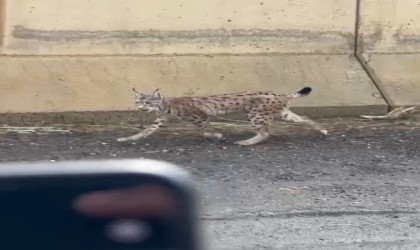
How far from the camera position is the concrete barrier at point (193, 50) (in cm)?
984

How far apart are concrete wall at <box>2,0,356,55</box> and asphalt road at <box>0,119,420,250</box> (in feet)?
4.55

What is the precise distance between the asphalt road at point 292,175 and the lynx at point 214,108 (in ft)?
0.51

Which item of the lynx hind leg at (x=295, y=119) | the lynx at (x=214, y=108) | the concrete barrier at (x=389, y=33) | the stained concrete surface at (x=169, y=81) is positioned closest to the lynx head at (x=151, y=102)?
the lynx at (x=214, y=108)

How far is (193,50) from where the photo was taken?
1055cm

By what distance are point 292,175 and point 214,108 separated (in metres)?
1.60

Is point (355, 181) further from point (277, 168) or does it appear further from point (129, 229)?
point (129, 229)

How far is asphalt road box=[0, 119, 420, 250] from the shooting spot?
228 inches

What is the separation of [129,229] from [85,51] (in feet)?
29.9

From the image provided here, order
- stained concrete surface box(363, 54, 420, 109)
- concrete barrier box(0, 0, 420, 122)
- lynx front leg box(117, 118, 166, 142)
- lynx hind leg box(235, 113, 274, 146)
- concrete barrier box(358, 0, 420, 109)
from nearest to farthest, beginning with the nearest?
1. lynx front leg box(117, 118, 166, 142)
2. lynx hind leg box(235, 113, 274, 146)
3. concrete barrier box(0, 0, 420, 122)
4. stained concrete surface box(363, 54, 420, 109)
5. concrete barrier box(358, 0, 420, 109)

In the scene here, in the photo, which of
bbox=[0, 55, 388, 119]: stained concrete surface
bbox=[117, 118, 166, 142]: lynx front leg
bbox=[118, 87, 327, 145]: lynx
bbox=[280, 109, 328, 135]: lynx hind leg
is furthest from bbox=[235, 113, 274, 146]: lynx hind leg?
bbox=[0, 55, 388, 119]: stained concrete surface

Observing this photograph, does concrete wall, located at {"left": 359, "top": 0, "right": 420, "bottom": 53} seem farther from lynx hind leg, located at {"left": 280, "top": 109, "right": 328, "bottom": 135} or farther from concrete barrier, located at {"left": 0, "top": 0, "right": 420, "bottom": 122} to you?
lynx hind leg, located at {"left": 280, "top": 109, "right": 328, "bottom": 135}

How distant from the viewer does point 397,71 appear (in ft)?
35.1

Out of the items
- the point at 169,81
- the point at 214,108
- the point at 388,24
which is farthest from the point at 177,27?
the point at 388,24

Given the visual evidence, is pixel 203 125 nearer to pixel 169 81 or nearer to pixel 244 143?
pixel 244 143
